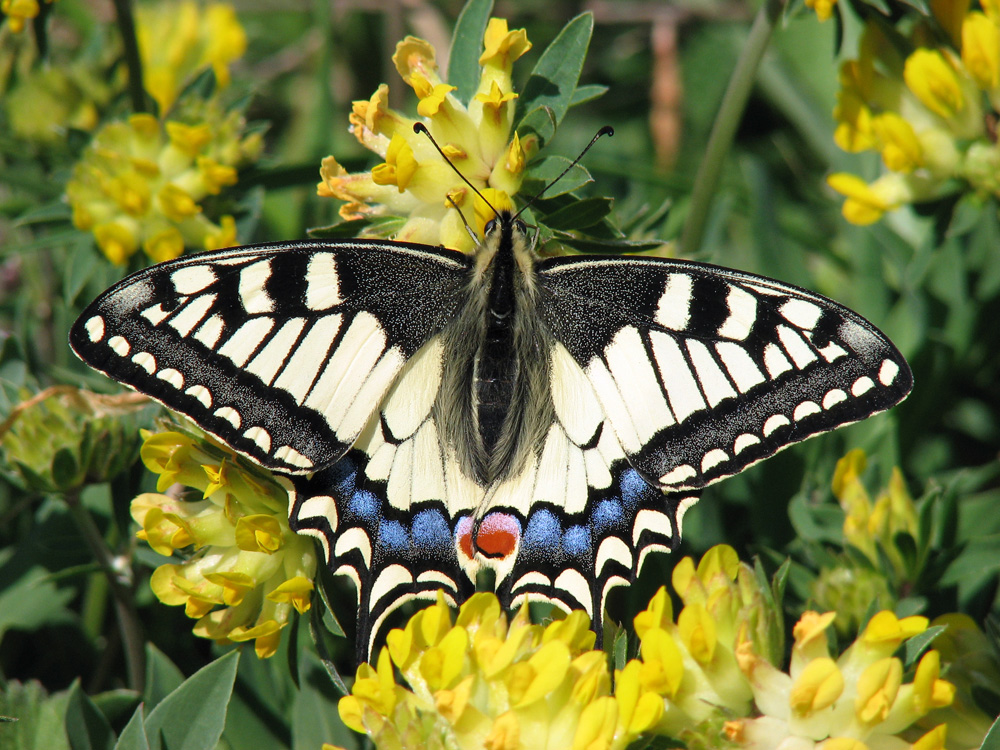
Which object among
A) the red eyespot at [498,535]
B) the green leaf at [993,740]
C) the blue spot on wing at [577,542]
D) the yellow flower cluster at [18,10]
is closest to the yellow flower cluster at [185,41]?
the yellow flower cluster at [18,10]

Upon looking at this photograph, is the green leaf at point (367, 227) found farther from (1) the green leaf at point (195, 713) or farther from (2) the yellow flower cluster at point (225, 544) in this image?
(1) the green leaf at point (195, 713)

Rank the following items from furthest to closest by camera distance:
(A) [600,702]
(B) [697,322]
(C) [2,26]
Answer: (C) [2,26] → (B) [697,322] → (A) [600,702]

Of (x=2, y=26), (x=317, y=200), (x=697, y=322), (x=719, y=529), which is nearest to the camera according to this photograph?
(x=697, y=322)

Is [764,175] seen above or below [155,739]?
above

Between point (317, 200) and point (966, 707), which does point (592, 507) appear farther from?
point (317, 200)

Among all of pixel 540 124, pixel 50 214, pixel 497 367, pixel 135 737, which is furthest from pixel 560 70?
pixel 135 737

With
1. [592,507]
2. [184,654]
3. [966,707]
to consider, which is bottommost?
[184,654]

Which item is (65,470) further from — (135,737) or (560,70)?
(560,70)

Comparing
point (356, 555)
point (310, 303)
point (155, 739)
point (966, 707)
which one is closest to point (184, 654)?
point (155, 739)
